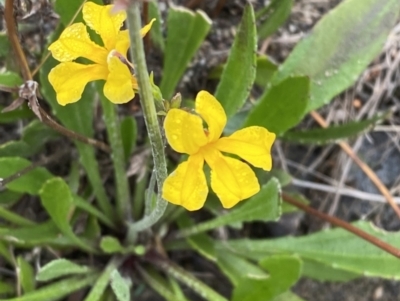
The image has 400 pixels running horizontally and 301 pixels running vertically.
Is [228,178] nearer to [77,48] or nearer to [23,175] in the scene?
[77,48]

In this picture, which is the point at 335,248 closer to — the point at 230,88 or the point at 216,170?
the point at 230,88

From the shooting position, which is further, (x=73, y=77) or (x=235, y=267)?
(x=235, y=267)

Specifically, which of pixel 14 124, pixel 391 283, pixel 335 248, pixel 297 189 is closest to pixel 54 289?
pixel 14 124

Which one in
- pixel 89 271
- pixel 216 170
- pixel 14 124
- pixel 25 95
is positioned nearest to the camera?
pixel 216 170

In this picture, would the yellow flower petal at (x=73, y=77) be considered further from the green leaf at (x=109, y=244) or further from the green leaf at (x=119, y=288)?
the green leaf at (x=109, y=244)

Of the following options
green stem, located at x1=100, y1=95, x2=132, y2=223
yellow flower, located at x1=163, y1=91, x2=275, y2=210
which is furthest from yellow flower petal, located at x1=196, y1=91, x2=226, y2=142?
green stem, located at x1=100, y1=95, x2=132, y2=223

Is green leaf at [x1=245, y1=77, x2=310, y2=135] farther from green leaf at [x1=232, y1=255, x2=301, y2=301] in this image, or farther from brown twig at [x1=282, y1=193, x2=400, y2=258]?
green leaf at [x1=232, y1=255, x2=301, y2=301]

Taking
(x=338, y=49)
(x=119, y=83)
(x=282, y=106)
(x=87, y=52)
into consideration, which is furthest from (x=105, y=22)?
(x=338, y=49)
